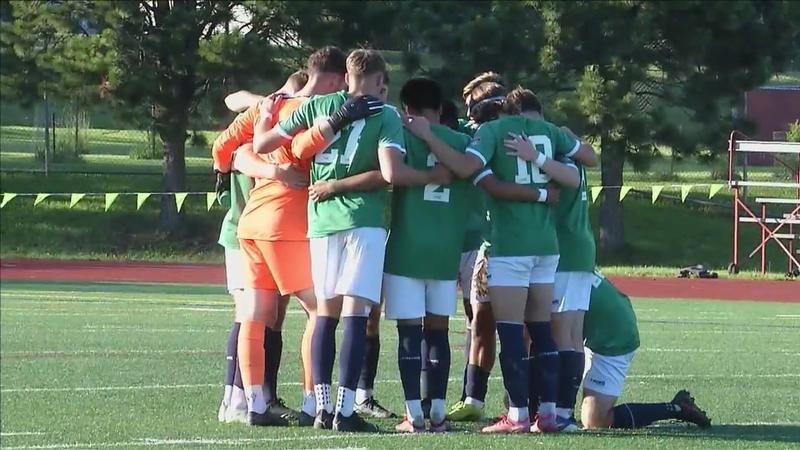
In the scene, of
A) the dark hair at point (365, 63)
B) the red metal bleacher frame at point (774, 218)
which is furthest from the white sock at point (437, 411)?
the red metal bleacher frame at point (774, 218)

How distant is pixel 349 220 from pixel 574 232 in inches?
53.6

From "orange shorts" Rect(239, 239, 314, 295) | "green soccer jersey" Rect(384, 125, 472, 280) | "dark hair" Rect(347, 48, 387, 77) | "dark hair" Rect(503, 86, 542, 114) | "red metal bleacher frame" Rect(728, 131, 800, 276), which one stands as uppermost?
"dark hair" Rect(347, 48, 387, 77)

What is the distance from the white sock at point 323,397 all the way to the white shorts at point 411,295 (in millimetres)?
514

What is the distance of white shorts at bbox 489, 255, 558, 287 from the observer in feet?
26.1

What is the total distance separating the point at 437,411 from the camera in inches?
316

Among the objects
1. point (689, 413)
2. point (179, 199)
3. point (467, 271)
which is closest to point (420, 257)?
point (467, 271)

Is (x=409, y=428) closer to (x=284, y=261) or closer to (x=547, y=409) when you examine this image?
(x=547, y=409)

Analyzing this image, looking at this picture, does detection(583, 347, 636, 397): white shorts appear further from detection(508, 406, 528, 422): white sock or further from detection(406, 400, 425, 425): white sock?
detection(406, 400, 425, 425): white sock

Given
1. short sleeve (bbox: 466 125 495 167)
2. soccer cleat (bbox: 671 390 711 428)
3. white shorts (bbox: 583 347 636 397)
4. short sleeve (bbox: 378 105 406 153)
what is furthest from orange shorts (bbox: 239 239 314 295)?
soccer cleat (bbox: 671 390 711 428)

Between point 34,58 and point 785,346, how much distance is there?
21.8m

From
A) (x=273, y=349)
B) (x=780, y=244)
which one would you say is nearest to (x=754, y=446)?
(x=273, y=349)

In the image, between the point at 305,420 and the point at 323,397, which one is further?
the point at 305,420

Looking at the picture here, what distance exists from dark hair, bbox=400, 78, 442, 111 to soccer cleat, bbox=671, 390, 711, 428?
211 cm

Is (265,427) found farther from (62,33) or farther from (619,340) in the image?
(62,33)
